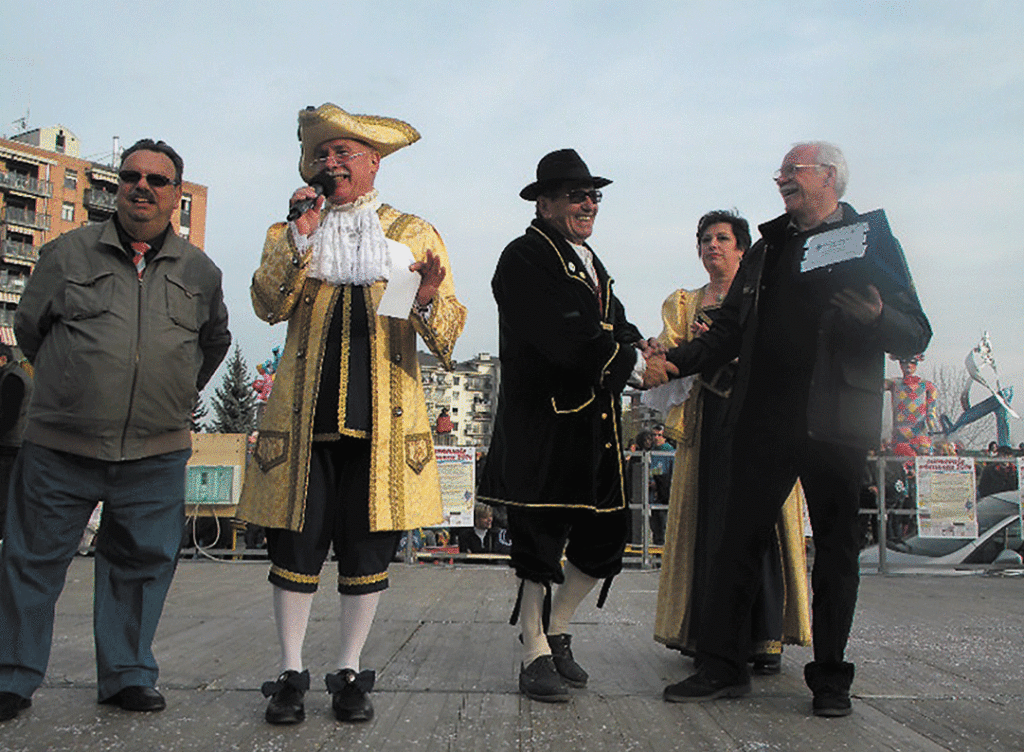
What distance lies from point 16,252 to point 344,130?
3006 inches

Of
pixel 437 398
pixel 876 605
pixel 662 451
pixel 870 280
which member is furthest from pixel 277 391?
pixel 437 398

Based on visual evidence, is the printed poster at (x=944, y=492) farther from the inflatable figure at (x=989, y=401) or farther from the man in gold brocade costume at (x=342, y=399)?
the inflatable figure at (x=989, y=401)

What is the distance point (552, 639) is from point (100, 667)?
1.67 metres

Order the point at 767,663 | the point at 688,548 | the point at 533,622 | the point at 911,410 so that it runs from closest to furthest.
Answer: the point at 533,622 < the point at 767,663 < the point at 688,548 < the point at 911,410

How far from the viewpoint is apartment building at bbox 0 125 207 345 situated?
70188mm

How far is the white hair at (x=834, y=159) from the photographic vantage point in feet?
12.2

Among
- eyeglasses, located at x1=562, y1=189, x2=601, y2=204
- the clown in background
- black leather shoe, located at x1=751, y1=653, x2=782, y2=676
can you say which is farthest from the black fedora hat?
the clown in background

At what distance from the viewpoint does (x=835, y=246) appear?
3.57m

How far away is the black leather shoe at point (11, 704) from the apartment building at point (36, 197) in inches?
2716

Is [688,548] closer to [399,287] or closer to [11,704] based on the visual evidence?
[399,287]

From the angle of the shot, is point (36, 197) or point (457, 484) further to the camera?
point (36, 197)

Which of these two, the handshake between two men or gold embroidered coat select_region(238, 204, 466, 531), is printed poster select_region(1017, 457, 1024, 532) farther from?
gold embroidered coat select_region(238, 204, 466, 531)

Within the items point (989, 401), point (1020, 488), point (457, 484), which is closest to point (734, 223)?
point (457, 484)

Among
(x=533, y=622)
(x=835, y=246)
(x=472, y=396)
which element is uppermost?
(x=472, y=396)
